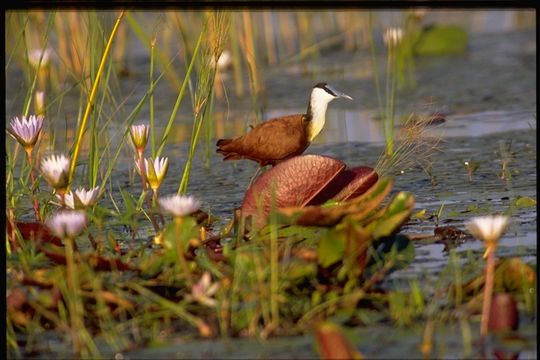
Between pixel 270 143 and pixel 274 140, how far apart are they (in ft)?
0.07

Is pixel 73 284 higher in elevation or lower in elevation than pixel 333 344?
higher

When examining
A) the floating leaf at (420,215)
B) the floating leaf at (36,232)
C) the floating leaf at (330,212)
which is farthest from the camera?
the floating leaf at (420,215)

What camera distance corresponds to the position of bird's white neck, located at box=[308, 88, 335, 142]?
212 inches

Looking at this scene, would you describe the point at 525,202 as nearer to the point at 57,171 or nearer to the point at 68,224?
the point at 57,171

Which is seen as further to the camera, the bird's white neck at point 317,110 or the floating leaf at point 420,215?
the bird's white neck at point 317,110

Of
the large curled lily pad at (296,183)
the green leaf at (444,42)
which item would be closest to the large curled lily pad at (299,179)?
the large curled lily pad at (296,183)

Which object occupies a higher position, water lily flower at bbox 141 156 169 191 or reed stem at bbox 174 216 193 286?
water lily flower at bbox 141 156 169 191

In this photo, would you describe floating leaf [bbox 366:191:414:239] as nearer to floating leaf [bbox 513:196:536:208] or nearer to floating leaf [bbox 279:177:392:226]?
floating leaf [bbox 279:177:392:226]

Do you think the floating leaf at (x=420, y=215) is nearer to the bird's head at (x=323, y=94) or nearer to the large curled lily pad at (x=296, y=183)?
the large curled lily pad at (x=296, y=183)

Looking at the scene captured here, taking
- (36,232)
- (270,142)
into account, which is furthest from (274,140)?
(36,232)

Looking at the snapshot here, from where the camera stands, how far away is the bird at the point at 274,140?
16.9 ft

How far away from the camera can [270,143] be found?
5133mm

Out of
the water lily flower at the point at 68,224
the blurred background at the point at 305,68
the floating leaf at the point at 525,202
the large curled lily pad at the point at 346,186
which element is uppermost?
the blurred background at the point at 305,68

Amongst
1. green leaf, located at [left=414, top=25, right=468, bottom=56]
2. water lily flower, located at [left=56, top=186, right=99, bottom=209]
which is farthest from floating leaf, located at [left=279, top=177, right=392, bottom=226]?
green leaf, located at [left=414, top=25, right=468, bottom=56]
